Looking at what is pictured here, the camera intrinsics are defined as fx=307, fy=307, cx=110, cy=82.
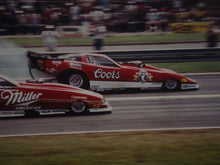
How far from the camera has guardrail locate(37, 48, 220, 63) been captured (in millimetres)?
11570

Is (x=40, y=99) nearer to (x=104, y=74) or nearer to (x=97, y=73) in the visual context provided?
(x=97, y=73)

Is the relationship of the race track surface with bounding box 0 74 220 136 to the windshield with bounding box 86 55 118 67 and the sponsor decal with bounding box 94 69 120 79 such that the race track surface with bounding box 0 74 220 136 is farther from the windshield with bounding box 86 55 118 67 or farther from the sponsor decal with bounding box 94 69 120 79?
the windshield with bounding box 86 55 118 67

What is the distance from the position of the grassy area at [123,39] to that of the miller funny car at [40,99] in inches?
418

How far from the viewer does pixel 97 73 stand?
345 inches

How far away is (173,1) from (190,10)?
1.23 meters

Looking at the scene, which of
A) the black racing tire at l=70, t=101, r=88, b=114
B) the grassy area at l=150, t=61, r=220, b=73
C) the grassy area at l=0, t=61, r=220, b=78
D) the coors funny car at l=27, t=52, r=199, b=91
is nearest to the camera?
the black racing tire at l=70, t=101, r=88, b=114

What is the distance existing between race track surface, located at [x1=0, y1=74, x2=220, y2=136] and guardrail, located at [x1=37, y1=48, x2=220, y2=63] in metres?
3.15

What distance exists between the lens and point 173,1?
19.3m

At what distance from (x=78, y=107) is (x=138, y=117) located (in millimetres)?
1351

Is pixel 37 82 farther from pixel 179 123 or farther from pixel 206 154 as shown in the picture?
pixel 206 154

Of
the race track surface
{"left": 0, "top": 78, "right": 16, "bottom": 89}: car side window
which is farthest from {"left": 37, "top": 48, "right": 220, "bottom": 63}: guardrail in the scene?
{"left": 0, "top": 78, "right": 16, "bottom": 89}: car side window

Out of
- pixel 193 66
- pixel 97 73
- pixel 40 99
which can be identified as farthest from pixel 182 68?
pixel 40 99

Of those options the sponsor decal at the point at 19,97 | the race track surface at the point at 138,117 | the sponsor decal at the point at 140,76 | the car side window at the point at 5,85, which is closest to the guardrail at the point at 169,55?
the sponsor decal at the point at 140,76

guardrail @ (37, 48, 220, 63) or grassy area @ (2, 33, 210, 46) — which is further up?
A: grassy area @ (2, 33, 210, 46)
